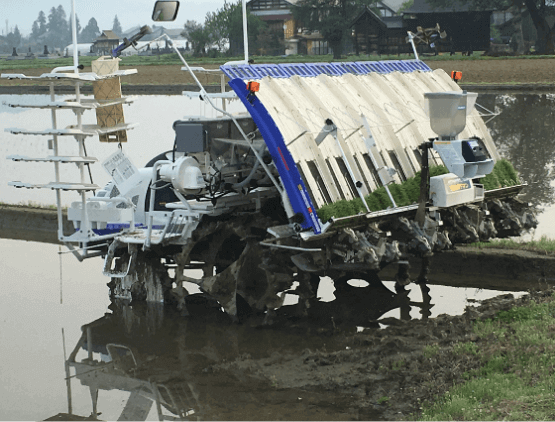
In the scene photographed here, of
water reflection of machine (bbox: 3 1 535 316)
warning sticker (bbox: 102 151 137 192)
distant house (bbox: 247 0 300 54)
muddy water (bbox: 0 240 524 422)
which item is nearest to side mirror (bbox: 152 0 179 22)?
water reflection of machine (bbox: 3 1 535 316)

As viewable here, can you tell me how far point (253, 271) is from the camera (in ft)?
45.0

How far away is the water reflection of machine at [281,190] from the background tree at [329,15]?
64680mm

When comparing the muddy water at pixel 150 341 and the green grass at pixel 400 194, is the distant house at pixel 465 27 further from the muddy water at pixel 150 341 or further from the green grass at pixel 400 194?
the green grass at pixel 400 194

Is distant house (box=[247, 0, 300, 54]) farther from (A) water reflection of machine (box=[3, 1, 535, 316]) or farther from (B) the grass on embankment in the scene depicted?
(B) the grass on embankment

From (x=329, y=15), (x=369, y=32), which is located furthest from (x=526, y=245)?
(x=329, y=15)

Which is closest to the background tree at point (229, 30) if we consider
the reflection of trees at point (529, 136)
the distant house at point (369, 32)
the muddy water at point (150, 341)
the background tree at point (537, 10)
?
the distant house at point (369, 32)

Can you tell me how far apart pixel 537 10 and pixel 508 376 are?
226 feet

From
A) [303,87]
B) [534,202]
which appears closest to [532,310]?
[303,87]

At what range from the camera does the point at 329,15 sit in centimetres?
8188

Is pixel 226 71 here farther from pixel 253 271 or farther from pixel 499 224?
pixel 499 224

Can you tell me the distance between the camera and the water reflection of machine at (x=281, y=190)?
12938mm

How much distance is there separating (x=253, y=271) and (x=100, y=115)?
3749 millimetres

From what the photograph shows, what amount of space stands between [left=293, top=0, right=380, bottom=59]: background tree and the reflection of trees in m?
38.2

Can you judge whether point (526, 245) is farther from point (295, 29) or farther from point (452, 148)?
point (295, 29)
